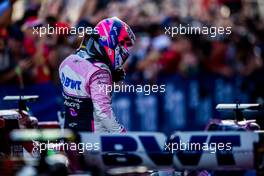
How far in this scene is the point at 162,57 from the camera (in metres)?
14.1

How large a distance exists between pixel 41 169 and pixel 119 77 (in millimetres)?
3217

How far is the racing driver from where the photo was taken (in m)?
8.23

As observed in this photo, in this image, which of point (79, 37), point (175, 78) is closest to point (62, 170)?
point (79, 37)

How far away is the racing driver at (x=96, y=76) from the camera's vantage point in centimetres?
823

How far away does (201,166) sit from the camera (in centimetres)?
629
